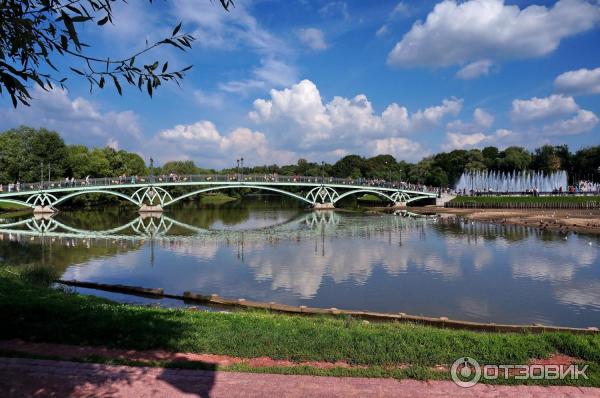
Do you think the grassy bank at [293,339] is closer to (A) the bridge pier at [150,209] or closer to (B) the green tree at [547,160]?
(A) the bridge pier at [150,209]

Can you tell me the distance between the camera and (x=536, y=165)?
92812mm

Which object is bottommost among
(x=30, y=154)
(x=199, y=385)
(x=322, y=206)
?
(x=199, y=385)

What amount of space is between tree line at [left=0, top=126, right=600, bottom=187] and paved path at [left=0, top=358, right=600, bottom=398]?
6261 centimetres

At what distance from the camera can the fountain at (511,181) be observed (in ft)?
273

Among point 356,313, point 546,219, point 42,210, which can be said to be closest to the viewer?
point 356,313

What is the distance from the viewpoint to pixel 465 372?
23.0ft

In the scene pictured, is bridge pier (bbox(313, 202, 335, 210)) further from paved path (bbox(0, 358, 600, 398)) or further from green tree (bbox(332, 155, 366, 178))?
paved path (bbox(0, 358, 600, 398))

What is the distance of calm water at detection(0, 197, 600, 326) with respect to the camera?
15.7m

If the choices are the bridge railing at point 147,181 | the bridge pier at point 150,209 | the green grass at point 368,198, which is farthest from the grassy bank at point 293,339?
the green grass at point 368,198

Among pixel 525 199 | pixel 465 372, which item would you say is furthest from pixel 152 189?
pixel 465 372

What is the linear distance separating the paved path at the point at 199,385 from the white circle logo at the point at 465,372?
17 cm

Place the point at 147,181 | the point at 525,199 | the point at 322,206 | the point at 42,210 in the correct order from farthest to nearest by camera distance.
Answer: the point at 322,206 → the point at 525,199 → the point at 147,181 → the point at 42,210

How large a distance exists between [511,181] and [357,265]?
74308 millimetres

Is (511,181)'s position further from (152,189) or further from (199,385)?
(199,385)
